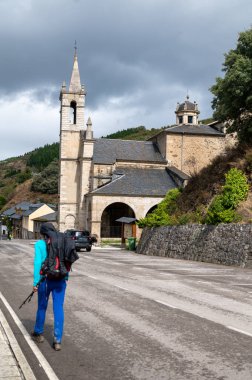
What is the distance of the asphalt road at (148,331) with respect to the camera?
5461 mm

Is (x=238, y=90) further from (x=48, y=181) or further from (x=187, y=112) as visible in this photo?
(x=48, y=181)

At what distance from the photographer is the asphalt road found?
17.9ft

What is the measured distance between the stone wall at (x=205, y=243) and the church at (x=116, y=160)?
68.3 ft

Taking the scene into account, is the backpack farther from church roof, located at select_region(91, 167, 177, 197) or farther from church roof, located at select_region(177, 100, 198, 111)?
church roof, located at select_region(177, 100, 198, 111)

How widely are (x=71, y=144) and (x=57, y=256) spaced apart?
55648 mm

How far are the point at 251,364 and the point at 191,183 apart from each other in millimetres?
29566

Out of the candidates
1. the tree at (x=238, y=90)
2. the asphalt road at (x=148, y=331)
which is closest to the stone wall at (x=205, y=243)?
the tree at (x=238, y=90)

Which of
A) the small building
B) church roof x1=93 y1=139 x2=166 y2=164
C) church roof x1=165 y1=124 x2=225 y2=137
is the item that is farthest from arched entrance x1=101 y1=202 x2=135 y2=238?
the small building

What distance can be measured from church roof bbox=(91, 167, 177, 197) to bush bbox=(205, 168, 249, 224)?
2521 cm

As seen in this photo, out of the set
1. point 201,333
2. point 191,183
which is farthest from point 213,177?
point 201,333

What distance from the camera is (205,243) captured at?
2541 centimetres

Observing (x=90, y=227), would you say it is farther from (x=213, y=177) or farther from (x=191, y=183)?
(x=213, y=177)

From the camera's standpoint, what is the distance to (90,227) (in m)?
51.8

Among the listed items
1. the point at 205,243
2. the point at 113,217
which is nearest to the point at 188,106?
the point at 113,217
